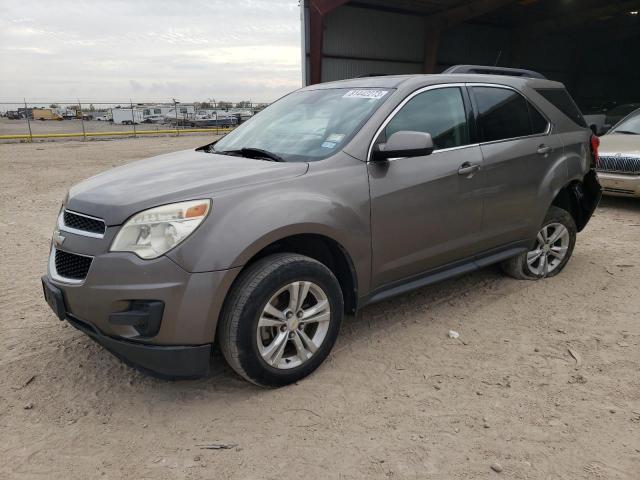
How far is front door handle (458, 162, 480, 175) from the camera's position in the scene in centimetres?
357

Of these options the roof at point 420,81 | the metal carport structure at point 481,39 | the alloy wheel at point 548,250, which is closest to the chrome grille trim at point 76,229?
the roof at point 420,81

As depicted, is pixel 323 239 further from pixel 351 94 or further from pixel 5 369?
pixel 5 369

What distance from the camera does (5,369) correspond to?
315cm

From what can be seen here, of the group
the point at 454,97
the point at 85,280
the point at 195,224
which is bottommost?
the point at 85,280

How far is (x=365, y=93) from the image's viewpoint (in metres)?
3.52

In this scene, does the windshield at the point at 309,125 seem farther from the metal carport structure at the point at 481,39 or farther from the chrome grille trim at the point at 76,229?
the metal carport structure at the point at 481,39

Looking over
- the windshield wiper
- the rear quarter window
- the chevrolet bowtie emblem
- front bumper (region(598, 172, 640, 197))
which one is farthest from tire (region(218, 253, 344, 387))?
front bumper (region(598, 172, 640, 197))

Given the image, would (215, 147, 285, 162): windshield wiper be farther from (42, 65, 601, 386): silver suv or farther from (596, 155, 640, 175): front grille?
(596, 155, 640, 175): front grille

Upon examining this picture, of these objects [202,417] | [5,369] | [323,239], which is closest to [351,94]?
[323,239]

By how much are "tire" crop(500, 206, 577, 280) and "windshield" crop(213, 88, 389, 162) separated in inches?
80.3

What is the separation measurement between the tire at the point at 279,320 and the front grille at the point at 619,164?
6.36m

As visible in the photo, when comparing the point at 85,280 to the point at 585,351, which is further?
the point at 585,351

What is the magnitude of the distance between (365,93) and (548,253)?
2.39 metres

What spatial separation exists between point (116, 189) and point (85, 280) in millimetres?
556
